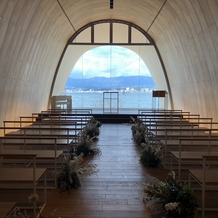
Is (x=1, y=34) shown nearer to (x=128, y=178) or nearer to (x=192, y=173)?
(x=128, y=178)

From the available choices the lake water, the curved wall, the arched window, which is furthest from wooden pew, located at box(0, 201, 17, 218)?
the lake water

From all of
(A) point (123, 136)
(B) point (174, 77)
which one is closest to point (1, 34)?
(A) point (123, 136)

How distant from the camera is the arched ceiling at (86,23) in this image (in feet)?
33.4

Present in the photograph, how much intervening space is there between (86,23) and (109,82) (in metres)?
3.83

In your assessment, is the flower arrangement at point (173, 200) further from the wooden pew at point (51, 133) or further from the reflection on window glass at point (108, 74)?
the reflection on window glass at point (108, 74)

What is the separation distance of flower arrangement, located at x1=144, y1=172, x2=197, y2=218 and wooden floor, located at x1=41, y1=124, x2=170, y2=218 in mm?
278

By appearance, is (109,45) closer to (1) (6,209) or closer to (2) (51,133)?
(2) (51,133)

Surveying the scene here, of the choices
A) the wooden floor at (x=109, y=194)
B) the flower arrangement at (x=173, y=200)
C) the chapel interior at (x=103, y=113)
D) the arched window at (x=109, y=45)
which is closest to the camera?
the flower arrangement at (x=173, y=200)

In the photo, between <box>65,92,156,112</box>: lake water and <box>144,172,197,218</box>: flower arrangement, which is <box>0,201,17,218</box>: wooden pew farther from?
<box>65,92,156,112</box>: lake water

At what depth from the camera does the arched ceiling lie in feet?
33.4

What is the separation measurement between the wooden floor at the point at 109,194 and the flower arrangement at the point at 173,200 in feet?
0.91

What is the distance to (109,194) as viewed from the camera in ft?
19.1

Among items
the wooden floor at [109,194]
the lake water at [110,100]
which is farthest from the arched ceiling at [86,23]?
the wooden floor at [109,194]

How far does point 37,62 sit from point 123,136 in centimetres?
448
